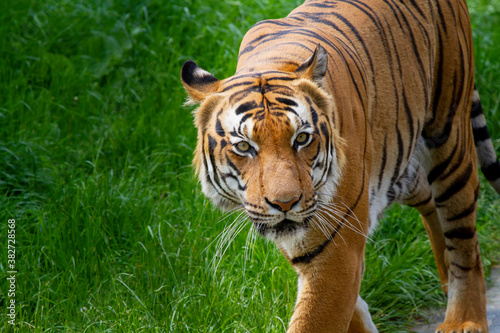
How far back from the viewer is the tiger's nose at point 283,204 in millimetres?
2236

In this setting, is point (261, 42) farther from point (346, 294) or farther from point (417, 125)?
point (346, 294)

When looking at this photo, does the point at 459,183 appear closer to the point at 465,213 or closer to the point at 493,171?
the point at 465,213

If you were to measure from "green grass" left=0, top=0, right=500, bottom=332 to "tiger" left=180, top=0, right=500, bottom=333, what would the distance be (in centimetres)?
48

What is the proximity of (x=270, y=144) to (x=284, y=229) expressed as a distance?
0.33 metres

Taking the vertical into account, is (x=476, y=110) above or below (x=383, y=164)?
above

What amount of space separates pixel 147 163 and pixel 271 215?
227cm

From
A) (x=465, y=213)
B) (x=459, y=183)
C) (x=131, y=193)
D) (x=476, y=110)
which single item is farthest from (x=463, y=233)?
(x=131, y=193)

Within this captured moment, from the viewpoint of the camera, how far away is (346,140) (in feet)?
8.49

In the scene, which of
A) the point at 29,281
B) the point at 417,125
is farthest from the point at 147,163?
the point at 417,125

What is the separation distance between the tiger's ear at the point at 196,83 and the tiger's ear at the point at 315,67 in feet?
1.14

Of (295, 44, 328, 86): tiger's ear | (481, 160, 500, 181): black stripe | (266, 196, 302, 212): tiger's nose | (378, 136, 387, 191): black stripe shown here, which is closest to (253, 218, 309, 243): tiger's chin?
(266, 196, 302, 212): tiger's nose

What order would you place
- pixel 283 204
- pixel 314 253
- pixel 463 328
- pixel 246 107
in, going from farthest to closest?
pixel 463 328
pixel 314 253
pixel 246 107
pixel 283 204

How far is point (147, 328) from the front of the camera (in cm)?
296

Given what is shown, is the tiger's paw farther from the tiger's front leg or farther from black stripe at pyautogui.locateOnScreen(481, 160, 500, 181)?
the tiger's front leg
